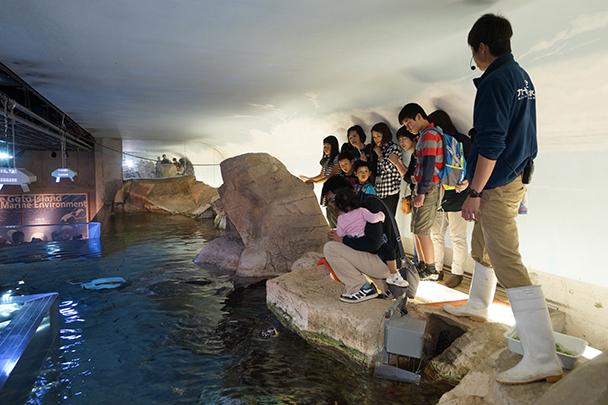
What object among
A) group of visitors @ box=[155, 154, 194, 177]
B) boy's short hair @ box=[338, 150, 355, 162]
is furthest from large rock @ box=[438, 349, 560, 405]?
group of visitors @ box=[155, 154, 194, 177]

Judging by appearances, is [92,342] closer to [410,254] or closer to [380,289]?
[380,289]

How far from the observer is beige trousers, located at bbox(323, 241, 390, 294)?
4020 millimetres

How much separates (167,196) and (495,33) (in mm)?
16548

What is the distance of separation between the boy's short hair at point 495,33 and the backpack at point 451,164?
5.67 ft

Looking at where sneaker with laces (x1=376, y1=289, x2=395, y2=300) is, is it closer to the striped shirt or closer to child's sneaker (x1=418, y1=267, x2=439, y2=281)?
child's sneaker (x1=418, y1=267, x2=439, y2=281)

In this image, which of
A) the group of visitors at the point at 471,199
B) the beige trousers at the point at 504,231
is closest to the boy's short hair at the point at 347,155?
the group of visitors at the point at 471,199

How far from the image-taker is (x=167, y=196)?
17.2m

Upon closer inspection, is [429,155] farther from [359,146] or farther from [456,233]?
[359,146]

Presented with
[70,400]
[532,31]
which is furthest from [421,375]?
[532,31]

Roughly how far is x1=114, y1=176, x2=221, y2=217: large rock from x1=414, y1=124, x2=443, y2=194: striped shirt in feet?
41.6

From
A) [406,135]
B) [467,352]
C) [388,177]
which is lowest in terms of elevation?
[467,352]

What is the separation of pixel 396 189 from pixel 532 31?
2.55 m

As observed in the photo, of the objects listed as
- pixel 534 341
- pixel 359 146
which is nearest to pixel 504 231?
pixel 534 341

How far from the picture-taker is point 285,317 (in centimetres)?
458
